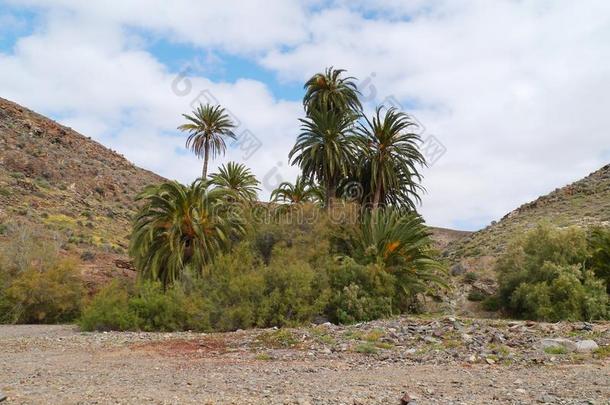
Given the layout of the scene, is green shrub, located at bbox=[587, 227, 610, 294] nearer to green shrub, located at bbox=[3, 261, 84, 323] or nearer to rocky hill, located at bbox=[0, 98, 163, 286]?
green shrub, located at bbox=[3, 261, 84, 323]

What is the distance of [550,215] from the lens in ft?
143

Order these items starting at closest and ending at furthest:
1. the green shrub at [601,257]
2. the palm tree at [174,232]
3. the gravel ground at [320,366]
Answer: the gravel ground at [320,366], the palm tree at [174,232], the green shrub at [601,257]

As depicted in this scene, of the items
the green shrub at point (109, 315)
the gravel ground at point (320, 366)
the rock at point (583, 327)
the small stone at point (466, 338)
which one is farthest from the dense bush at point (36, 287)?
the rock at point (583, 327)

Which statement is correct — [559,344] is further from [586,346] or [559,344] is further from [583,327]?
[583,327]

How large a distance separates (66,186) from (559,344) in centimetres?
5140

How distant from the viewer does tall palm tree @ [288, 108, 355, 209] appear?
2841 cm

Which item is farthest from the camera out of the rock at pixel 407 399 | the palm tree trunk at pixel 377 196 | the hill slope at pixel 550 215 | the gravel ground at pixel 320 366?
the hill slope at pixel 550 215

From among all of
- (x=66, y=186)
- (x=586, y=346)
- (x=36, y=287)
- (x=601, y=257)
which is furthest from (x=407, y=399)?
(x=66, y=186)

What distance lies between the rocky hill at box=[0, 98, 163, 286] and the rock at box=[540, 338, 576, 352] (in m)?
27.5

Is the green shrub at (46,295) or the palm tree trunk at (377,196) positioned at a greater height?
the palm tree trunk at (377,196)

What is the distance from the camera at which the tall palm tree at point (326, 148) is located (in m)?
28.4

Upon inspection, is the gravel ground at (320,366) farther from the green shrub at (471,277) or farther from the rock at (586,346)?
the green shrub at (471,277)

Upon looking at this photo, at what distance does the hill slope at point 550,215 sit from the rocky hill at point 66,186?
25339 millimetres

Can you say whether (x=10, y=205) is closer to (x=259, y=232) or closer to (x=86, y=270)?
(x=86, y=270)
